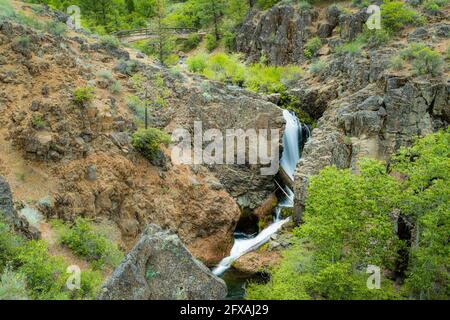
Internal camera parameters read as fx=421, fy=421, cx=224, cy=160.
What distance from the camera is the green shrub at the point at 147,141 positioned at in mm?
24078

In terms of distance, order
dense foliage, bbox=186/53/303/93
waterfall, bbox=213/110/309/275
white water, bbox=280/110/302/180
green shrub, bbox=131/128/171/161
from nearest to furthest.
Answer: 1. green shrub, bbox=131/128/171/161
2. waterfall, bbox=213/110/309/275
3. white water, bbox=280/110/302/180
4. dense foliage, bbox=186/53/303/93

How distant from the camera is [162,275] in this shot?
1295 cm

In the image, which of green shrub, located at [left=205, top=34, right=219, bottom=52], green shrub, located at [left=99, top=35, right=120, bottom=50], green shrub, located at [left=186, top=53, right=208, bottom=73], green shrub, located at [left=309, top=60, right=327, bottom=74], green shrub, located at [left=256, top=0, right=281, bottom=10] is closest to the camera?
green shrub, located at [left=99, top=35, right=120, bottom=50]

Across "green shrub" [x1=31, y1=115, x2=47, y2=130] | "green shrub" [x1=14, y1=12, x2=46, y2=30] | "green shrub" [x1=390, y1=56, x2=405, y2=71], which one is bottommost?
"green shrub" [x1=31, y1=115, x2=47, y2=130]

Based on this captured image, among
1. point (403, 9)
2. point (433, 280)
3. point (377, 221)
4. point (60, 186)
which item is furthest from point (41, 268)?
point (403, 9)

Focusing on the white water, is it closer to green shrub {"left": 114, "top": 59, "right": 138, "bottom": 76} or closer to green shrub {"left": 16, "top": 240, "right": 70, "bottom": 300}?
green shrub {"left": 114, "top": 59, "right": 138, "bottom": 76}

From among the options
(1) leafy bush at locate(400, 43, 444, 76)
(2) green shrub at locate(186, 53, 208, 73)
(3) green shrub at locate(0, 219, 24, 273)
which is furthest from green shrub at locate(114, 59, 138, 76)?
(1) leafy bush at locate(400, 43, 444, 76)

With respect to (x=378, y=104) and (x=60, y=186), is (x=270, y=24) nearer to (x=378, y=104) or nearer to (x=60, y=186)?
(x=378, y=104)

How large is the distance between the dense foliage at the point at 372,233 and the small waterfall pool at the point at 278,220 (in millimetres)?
6499

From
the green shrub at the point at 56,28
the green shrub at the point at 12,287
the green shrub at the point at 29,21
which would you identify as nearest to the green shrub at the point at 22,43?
the green shrub at the point at 29,21

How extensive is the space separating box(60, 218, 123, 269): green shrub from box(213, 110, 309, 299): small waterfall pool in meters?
6.70

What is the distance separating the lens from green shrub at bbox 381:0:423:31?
Answer: 33.1 m

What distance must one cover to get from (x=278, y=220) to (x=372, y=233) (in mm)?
12570

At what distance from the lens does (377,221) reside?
51.1 feet
